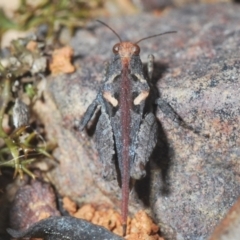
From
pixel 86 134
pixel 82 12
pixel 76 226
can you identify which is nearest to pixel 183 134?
pixel 86 134

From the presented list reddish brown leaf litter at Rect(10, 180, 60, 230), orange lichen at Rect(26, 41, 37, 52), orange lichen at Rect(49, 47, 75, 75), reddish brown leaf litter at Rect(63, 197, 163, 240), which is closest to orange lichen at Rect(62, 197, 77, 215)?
reddish brown leaf litter at Rect(63, 197, 163, 240)

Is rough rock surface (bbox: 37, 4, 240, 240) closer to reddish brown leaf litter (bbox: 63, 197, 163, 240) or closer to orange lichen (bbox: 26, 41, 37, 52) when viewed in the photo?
reddish brown leaf litter (bbox: 63, 197, 163, 240)

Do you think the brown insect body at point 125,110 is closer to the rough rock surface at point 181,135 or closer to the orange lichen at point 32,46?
the rough rock surface at point 181,135

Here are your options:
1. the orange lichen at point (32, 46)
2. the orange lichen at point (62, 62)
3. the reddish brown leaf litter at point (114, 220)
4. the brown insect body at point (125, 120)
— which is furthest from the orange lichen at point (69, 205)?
the orange lichen at point (32, 46)

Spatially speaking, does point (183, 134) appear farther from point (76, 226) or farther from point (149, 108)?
point (76, 226)

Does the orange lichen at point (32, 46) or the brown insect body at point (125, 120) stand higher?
the brown insect body at point (125, 120)

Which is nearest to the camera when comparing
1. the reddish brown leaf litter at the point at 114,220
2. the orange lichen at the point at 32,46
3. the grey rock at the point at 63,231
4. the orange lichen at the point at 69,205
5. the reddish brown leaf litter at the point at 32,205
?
the grey rock at the point at 63,231

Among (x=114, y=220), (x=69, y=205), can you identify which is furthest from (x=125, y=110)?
(x=69, y=205)
